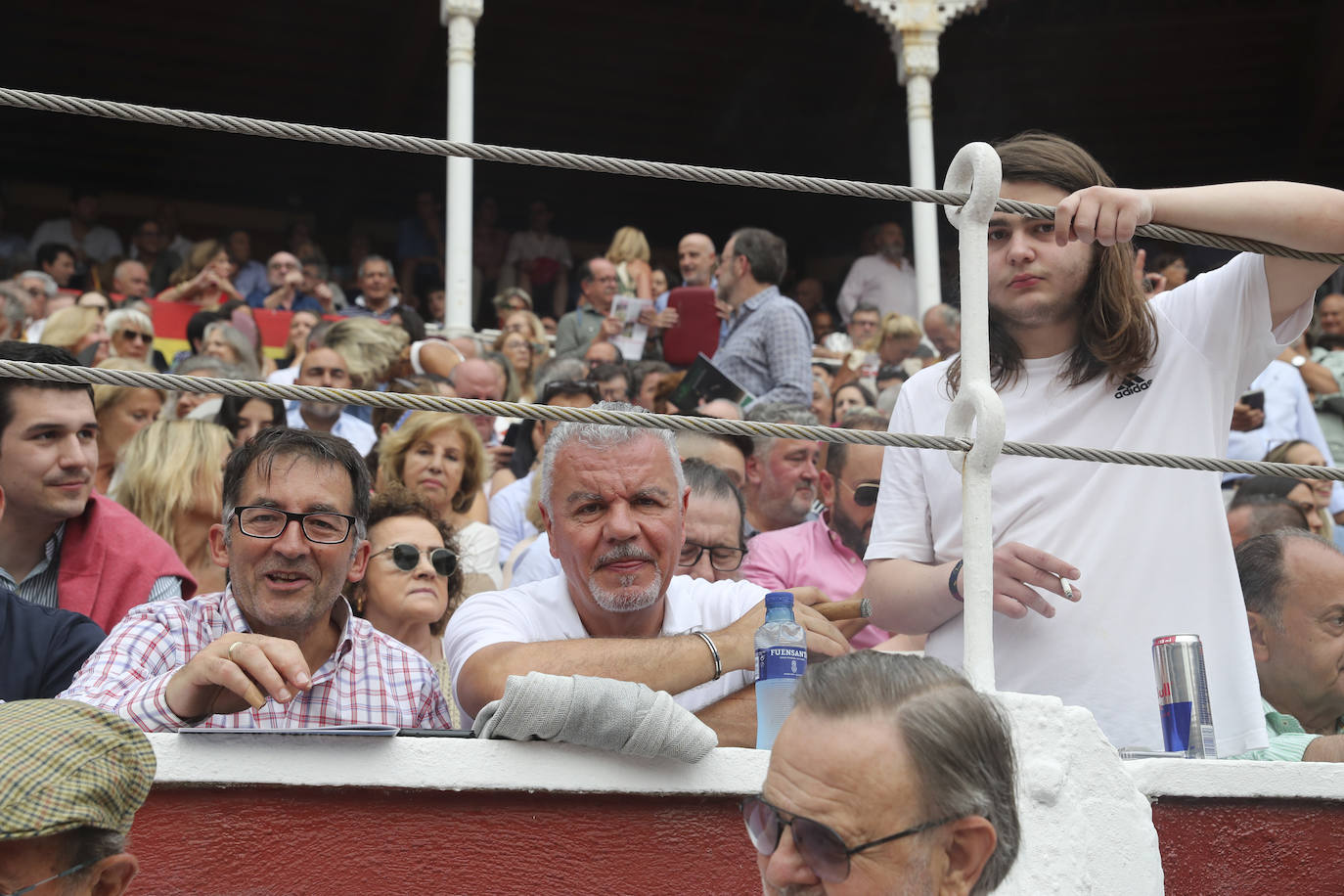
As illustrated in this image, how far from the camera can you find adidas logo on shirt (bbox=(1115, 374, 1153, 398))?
2.51 metres

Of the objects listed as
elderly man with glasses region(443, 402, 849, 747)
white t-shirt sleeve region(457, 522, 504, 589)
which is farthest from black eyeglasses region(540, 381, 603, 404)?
elderly man with glasses region(443, 402, 849, 747)

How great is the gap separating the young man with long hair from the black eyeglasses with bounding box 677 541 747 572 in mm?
1445

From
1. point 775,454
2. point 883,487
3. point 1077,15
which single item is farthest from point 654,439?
point 1077,15

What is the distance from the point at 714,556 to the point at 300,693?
1778 millimetres

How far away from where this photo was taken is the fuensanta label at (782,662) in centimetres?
218

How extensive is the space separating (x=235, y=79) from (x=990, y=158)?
13.1 m

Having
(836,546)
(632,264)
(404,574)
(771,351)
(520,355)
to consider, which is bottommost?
(404,574)

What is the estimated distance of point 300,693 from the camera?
2455mm

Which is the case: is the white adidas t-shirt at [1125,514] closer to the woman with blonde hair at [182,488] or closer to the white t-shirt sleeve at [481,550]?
the white t-shirt sleeve at [481,550]

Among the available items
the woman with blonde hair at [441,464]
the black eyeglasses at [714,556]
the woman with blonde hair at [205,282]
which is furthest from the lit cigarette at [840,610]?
the woman with blonde hair at [205,282]

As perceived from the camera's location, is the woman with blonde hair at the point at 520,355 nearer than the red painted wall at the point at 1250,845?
No

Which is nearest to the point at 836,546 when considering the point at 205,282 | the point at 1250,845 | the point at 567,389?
the point at 567,389

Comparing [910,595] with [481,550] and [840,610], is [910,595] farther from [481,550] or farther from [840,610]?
[481,550]

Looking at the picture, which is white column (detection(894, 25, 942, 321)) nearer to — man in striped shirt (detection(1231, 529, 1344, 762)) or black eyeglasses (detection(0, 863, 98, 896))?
man in striped shirt (detection(1231, 529, 1344, 762))
